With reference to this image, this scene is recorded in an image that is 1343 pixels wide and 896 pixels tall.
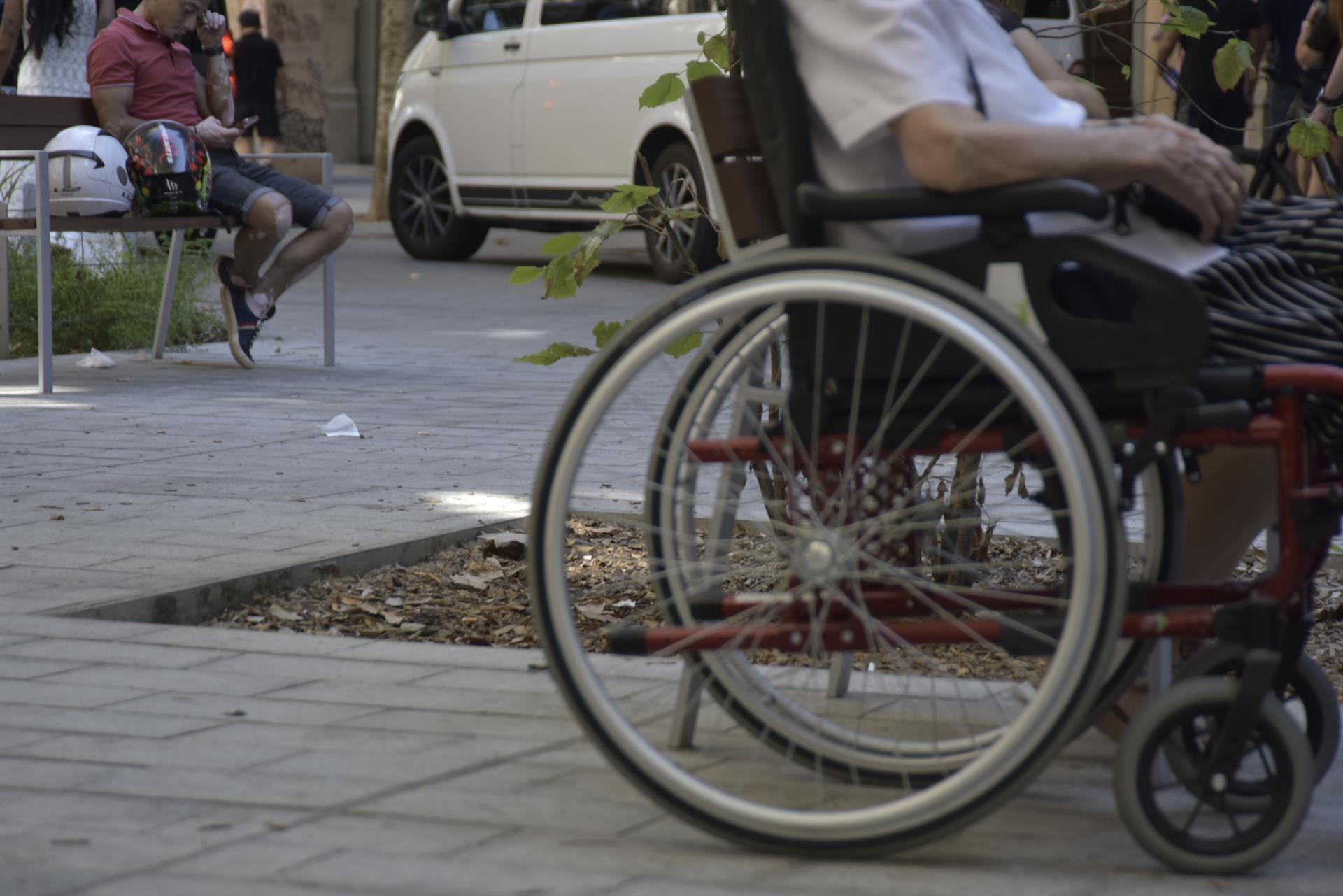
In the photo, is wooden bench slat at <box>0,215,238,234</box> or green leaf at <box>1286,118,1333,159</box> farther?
wooden bench slat at <box>0,215,238,234</box>

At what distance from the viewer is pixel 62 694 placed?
305cm

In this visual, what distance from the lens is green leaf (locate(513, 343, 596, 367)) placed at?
3605 mm

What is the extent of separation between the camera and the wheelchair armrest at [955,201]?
2215 mm

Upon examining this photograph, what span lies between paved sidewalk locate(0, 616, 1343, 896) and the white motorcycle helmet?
4.08m

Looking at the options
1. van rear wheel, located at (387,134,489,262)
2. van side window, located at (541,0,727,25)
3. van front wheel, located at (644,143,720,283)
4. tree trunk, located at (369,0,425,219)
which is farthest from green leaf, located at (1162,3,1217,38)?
tree trunk, located at (369,0,425,219)

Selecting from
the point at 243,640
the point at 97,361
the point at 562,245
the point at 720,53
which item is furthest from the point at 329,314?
the point at 243,640

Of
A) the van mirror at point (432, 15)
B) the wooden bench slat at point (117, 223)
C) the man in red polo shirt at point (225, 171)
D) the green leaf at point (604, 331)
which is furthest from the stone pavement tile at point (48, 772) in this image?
the van mirror at point (432, 15)

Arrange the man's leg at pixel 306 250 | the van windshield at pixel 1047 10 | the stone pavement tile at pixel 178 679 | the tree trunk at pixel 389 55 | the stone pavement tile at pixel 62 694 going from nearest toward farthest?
the stone pavement tile at pixel 62 694, the stone pavement tile at pixel 178 679, the man's leg at pixel 306 250, the van windshield at pixel 1047 10, the tree trunk at pixel 389 55

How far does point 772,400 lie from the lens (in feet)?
8.73

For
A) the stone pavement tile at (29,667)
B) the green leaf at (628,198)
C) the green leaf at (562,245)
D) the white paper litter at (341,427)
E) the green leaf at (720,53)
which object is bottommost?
the white paper litter at (341,427)

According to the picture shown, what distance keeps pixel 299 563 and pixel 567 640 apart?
1819 millimetres

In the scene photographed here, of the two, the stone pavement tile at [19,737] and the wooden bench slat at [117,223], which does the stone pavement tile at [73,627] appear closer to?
the stone pavement tile at [19,737]

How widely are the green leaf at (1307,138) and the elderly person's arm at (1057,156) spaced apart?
4.37 feet

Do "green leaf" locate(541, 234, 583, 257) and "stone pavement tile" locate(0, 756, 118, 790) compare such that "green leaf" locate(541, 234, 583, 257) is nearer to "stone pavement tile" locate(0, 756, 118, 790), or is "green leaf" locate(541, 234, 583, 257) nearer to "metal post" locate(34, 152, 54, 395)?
"stone pavement tile" locate(0, 756, 118, 790)
